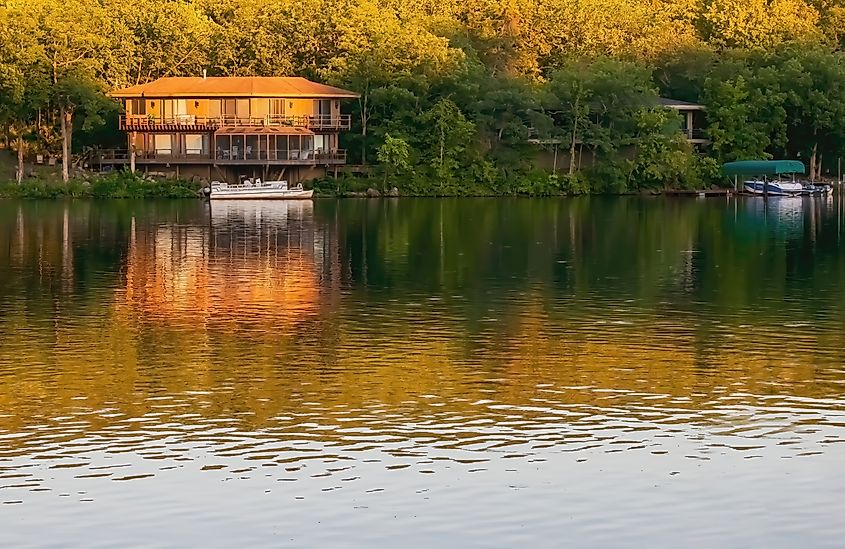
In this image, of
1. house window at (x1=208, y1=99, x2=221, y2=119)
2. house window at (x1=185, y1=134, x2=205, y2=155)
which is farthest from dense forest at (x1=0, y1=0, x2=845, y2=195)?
house window at (x1=208, y1=99, x2=221, y2=119)

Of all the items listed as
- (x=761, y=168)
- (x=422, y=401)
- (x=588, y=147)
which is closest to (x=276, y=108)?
(x=588, y=147)

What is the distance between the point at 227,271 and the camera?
132 ft

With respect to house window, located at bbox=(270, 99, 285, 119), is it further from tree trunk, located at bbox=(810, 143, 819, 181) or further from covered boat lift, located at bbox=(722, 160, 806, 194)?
tree trunk, located at bbox=(810, 143, 819, 181)

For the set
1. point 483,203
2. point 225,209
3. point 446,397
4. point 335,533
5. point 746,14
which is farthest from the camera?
point 746,14

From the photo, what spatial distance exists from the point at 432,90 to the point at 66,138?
1999 cm

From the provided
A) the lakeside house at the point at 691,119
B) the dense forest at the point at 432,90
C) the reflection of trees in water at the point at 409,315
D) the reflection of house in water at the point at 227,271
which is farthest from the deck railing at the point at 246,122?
the reflection of trees in water at the point at 409,315

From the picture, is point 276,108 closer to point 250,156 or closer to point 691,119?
point 250,156

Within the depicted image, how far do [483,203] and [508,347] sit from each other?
53.5 m

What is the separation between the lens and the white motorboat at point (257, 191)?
8294 cm

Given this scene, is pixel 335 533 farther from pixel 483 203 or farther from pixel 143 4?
pixel 143 4

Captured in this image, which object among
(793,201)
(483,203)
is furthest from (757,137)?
(483,203)

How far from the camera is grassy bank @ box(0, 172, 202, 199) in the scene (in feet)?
271

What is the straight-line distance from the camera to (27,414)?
19969 millimetres

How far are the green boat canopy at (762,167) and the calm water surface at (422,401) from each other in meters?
44.0
